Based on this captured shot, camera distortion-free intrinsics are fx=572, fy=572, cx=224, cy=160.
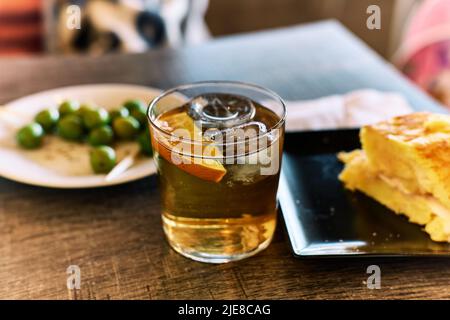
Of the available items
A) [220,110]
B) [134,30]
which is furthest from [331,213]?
[134,30]

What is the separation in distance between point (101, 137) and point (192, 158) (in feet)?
1.10

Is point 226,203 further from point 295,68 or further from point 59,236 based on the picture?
point 295,68

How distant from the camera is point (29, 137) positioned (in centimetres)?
93

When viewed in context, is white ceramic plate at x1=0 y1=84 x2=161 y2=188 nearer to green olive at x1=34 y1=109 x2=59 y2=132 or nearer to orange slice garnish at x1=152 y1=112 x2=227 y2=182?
green olive at x1=34 y1=109 x2=59 y2=132

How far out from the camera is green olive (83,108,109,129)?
97 cm

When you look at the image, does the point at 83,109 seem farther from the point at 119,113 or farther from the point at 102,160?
the point at 102,160

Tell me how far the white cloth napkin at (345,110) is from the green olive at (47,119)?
0.41 m

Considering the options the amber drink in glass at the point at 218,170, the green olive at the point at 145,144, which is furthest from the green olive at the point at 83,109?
the amber drink in glass at the point at 218,170

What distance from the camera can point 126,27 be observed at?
5.73 ft

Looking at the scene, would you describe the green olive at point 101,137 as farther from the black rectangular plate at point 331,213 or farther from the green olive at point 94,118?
the black rectangular plate at point 331,213

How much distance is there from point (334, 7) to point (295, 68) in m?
1.53

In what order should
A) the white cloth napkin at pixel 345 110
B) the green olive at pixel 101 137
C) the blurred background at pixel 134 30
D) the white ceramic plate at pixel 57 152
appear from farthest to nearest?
1. the blurred background at pixel 134 30
2. the white cloth napkin at pixel 345 110
3. the green olive at pixel 101 137
4. the white ceramic plate at pixel 57 152

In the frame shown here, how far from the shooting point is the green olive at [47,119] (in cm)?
99
